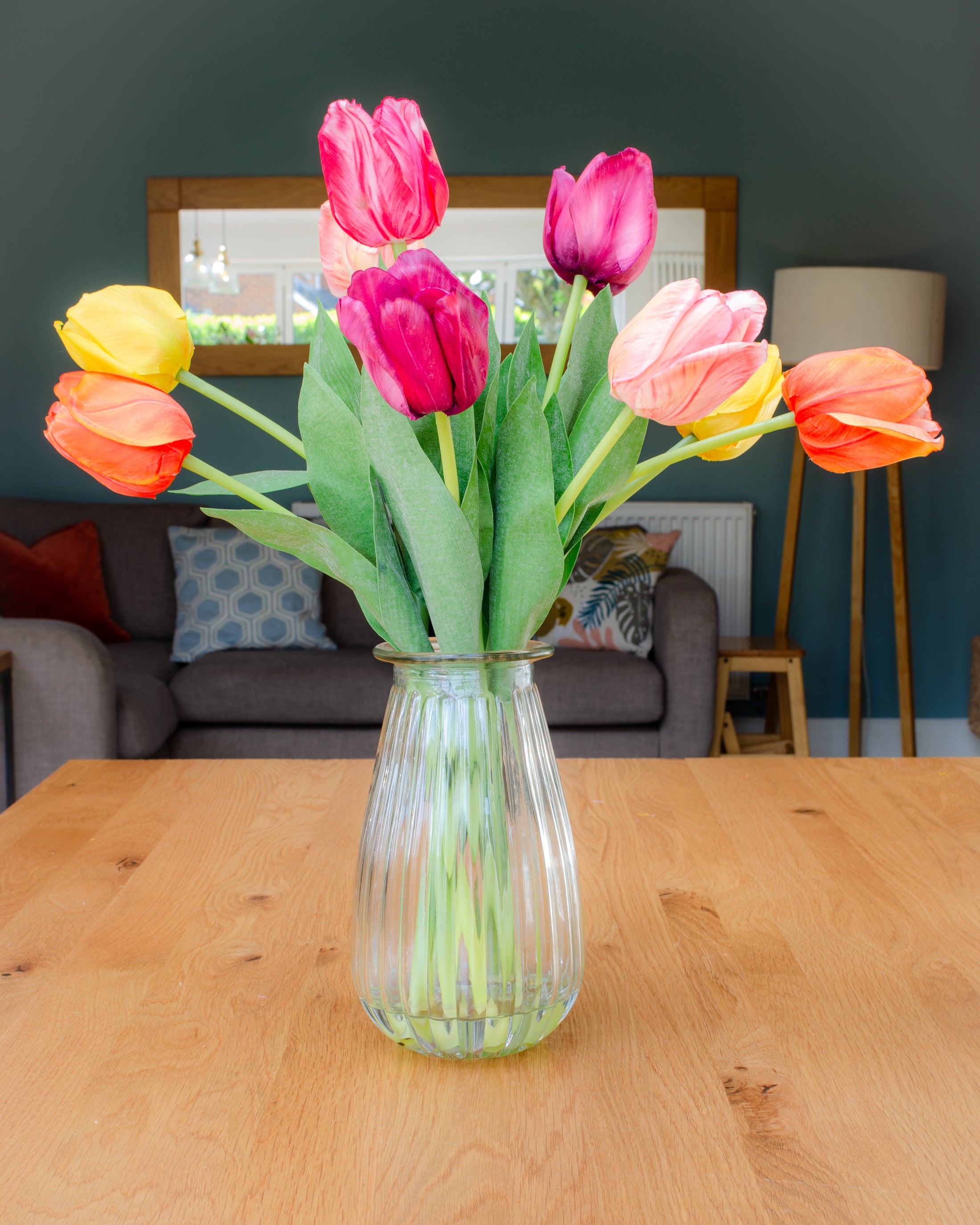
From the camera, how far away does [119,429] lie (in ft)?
1.59

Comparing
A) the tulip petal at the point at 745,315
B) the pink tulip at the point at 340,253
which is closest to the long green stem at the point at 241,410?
the pink tulip at the point at 340,253

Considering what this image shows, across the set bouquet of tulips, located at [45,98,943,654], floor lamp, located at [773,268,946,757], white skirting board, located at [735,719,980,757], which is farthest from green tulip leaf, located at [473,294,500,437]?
white skirting board, located at [735,719,980,757]

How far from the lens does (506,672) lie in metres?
0.55

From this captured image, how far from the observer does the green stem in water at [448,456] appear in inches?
19.3

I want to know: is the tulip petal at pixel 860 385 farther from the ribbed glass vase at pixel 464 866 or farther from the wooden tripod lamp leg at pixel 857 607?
the wooden tripod lamp leg at pixel 857 607

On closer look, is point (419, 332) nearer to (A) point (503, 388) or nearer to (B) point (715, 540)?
(A) point (503, 388)

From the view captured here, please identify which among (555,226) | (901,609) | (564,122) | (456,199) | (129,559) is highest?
(564,122)

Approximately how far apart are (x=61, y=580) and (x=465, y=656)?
122 inches

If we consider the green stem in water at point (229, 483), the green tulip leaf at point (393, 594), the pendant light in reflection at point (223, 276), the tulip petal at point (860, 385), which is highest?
the pendant light in reflection at point (223, 276)

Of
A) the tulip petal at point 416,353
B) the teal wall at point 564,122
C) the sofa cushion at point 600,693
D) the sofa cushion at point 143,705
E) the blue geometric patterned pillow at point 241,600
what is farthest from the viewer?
the teal wall at point 564,122

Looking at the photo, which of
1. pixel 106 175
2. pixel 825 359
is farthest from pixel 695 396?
pixel 106 175

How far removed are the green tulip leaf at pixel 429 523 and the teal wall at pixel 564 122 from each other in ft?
11.5

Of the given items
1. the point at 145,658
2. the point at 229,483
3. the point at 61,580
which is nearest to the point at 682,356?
the point at 229,483

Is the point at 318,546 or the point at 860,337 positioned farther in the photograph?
the point at 860,337
